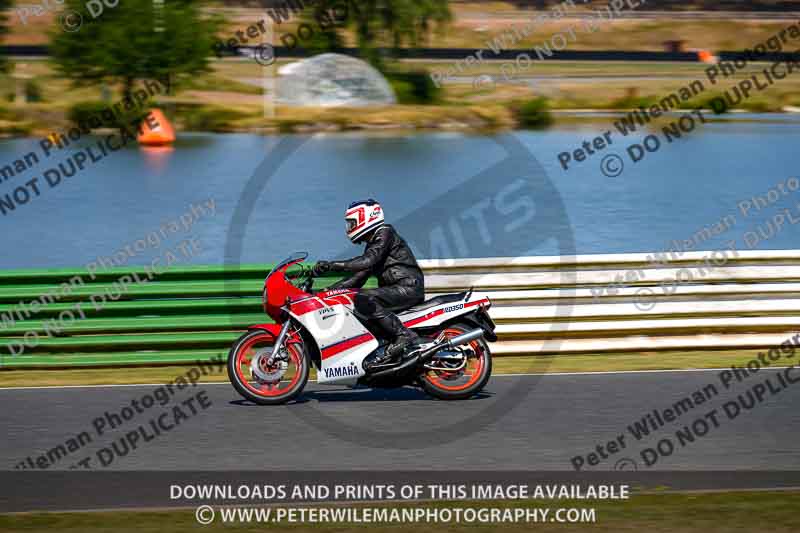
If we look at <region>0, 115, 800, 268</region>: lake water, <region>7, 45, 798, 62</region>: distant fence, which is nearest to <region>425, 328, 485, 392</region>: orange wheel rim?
<region>0, 115, 800, 268</region>: lake water

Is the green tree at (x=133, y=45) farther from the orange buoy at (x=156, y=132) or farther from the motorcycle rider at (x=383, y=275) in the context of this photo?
the motorcycle rider at (x=383, y=275)

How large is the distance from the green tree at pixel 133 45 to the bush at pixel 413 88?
31.7ft

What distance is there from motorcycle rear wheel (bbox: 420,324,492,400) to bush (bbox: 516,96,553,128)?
4434 cm

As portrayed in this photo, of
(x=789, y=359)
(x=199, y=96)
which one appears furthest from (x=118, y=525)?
(x=199, y=96)

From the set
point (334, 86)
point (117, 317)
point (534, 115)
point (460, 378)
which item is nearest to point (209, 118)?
point (334, 86)

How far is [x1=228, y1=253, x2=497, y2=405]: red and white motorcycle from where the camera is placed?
9.14 metres

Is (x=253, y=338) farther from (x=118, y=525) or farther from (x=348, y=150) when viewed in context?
(x=348, y=150)

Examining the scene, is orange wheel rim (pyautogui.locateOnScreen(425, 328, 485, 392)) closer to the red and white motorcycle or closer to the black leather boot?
the red and white motorcycle

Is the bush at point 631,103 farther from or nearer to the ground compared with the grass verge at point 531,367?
farther from the ground

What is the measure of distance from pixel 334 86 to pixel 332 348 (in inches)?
1868

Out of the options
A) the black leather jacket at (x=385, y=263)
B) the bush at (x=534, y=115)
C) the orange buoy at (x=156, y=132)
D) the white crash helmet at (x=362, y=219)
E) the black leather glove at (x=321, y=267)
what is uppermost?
the bush at (x=534, y=115)

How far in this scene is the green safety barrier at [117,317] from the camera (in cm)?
1111

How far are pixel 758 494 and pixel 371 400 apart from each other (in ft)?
11.8

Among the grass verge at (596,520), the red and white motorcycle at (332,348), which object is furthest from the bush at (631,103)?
the grass verge at (596,520)
